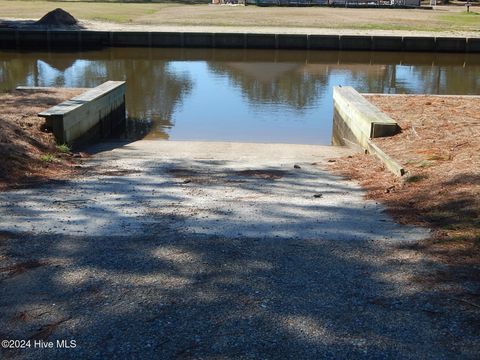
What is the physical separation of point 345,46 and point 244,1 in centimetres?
3790

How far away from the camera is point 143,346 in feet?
10.6

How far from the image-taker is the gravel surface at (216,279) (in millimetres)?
3297

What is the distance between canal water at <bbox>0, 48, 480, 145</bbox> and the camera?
16719 mm

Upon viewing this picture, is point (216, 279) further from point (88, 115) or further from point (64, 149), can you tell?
point (88, 115)

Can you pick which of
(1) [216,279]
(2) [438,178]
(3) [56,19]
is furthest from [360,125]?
(3) [56,19]

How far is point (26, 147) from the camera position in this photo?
8.97m

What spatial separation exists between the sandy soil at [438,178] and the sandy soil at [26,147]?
4.24m

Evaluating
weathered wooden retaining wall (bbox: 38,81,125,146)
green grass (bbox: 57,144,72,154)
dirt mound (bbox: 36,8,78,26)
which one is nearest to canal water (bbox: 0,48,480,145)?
weathered wooden retaining wall (bbox: 38,81,125,146)

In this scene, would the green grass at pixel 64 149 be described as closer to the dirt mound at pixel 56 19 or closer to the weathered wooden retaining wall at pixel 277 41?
the weathered wooden retaining wall at pixel 277 41

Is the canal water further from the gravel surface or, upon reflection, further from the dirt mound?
the gravel surface

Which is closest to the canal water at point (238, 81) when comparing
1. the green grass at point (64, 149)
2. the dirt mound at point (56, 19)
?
the green grass at point (64, 149)

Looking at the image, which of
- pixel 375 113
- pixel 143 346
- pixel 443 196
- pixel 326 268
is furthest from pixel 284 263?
pixel 375 113

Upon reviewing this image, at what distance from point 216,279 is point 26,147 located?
5856 millimetres

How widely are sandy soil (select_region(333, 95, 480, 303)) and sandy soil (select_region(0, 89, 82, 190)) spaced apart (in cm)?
424
